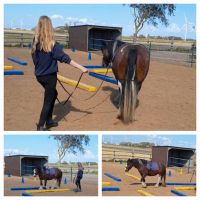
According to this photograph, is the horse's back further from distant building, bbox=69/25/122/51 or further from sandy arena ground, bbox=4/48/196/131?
distant building, bbox=69/25/122/51

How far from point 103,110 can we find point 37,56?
73.4 inches

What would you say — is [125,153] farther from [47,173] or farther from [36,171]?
[36,171]

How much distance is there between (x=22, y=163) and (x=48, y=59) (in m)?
5.10

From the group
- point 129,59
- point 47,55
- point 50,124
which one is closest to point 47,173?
point 50,124

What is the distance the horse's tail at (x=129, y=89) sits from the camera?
452 cm

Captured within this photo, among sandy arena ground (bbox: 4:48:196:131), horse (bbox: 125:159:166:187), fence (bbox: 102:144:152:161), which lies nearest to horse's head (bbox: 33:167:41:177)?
sandy arena ground (bbox: 4:48:196:131)

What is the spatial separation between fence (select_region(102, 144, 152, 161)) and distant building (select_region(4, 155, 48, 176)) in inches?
76.1

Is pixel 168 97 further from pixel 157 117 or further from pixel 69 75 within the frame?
pixel 69 75

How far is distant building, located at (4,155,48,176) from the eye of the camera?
7648 millimetres

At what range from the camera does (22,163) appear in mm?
8203

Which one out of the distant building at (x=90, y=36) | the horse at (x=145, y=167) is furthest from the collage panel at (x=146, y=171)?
the distant building at (x=90, y=36)

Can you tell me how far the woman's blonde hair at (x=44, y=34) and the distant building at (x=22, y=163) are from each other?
14.1 ft

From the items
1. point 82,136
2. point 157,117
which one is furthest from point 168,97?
point 82,136

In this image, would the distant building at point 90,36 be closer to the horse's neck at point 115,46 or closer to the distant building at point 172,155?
the distant building at point 172,155
